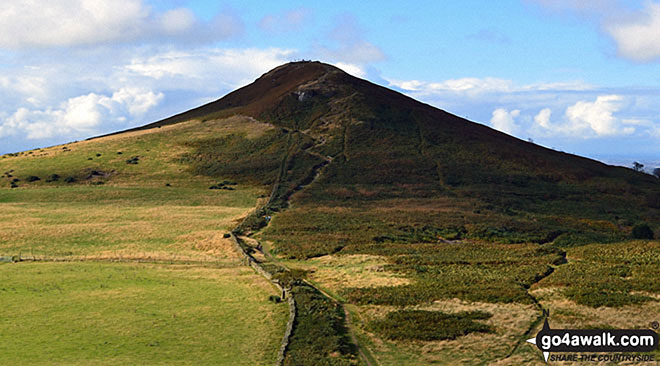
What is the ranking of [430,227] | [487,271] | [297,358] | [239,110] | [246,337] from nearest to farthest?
[297,358] → [246,337] → [487,271] → [430,227] → [239,110]

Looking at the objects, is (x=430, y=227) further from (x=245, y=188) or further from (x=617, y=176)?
(x=617, y=176)

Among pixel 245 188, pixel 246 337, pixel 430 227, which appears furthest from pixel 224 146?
pixel 246 337

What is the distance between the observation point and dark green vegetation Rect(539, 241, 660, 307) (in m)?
42.7

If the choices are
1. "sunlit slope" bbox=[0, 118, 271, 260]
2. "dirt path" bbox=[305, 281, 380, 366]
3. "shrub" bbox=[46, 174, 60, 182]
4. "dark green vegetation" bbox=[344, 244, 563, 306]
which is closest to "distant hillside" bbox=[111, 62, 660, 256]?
"dark green vegetation" bbox=[344, 244, 563, 306]

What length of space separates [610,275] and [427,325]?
22926 millimetres

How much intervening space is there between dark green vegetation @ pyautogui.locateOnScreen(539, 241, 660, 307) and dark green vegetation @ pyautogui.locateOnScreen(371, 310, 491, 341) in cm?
949

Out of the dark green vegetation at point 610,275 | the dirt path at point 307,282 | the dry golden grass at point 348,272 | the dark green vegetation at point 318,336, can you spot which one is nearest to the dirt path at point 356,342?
the dirt path at point 307,282

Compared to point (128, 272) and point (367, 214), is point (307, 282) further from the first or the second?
point (367, 214)

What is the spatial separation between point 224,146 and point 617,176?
299 feet

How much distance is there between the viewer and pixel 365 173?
4791 inches

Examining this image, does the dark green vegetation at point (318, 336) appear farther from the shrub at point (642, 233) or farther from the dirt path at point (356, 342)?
the shrub at point (642, 233)

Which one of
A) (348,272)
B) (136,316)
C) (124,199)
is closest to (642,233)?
(348,272)

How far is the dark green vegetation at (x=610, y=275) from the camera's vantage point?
140ft

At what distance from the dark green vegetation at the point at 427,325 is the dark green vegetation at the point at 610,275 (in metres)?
9.49
